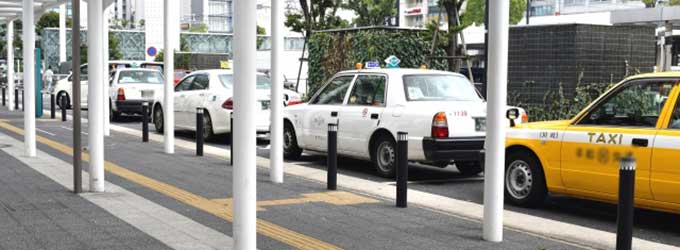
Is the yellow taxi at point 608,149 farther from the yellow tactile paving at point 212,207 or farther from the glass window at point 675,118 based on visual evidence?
the yellow tactile paving at point 212,207

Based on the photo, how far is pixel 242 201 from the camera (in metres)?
5.51

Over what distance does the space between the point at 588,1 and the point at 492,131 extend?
78.2 metres

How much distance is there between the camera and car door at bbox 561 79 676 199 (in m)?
7.34

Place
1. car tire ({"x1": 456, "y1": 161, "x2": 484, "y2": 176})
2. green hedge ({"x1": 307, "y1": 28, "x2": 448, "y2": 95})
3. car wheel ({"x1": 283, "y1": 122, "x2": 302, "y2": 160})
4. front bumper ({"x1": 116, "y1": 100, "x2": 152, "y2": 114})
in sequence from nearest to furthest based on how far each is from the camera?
car tire ({"x1": 456, "y1": 161, "x2": 484, "y2": 176}) → car wheel ({"x1": 283, "y1": 122, "x2": 302, "y2": 160}) → green hedge ({"x1": 307, "y1": 28, "x2": 448, "y2": 95}) → front bumper ({"x1": 116, "y1": 100, "x2": 152, "y2": 114})

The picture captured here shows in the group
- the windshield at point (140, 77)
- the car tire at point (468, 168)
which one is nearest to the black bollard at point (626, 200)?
the car tire at point (468, 168)

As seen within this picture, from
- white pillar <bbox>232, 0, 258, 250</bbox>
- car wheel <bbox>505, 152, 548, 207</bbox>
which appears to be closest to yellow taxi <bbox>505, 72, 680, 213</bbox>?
car wheel <bbox>505, 152, 548, 207</bbox>

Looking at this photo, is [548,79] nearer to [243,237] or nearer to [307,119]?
[307,119]

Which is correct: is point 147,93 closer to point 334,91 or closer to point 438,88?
point 334,91

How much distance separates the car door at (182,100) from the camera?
17.2 meters

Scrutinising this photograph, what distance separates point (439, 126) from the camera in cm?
1006

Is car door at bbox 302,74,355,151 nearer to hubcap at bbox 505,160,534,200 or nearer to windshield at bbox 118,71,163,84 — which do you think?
hubcap at bbox 505,160,534,200

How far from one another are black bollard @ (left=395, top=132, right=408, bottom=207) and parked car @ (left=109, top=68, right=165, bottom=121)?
13540mm

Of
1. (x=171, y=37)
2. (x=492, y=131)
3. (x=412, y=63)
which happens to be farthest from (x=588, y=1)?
(x=492, y=131)

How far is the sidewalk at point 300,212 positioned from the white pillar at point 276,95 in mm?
265
